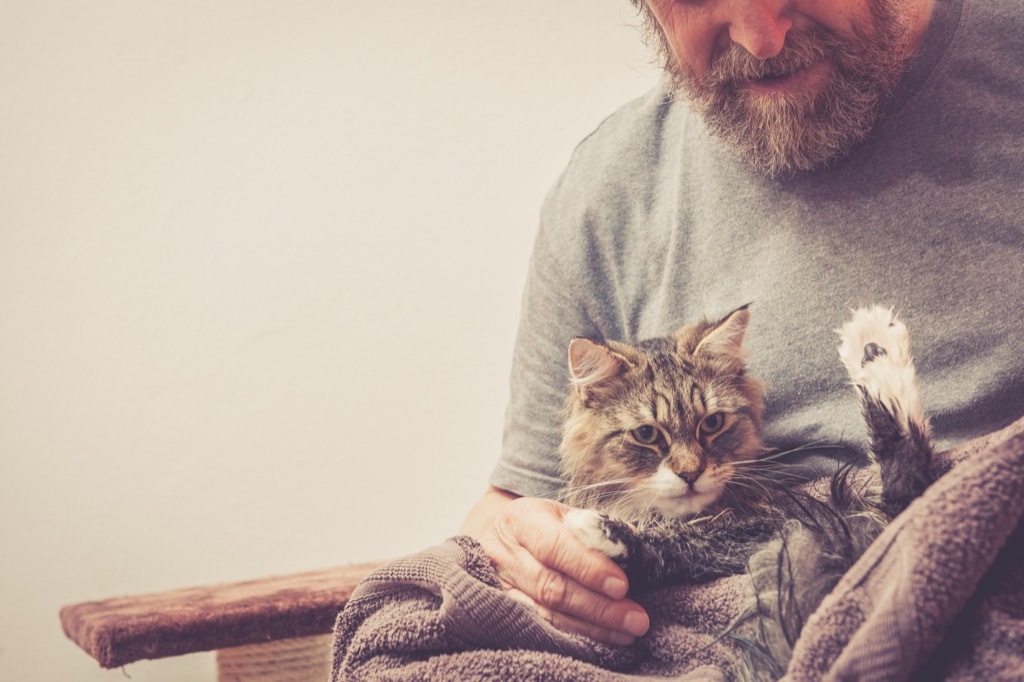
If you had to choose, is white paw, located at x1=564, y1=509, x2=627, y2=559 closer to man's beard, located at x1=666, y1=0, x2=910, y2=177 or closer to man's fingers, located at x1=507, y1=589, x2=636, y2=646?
man's fingers, located at x1=507, y1=589, x2=636, y2=646

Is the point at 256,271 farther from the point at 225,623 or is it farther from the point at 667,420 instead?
the point at 667,420

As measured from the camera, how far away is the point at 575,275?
1.43 meters

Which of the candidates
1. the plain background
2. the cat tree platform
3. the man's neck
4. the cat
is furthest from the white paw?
the plain background

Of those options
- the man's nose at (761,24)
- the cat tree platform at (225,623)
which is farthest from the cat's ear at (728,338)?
the cat tree platform at (225,623)

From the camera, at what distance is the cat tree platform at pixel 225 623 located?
4.60 ft

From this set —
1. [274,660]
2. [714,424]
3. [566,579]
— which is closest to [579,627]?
[566,579]

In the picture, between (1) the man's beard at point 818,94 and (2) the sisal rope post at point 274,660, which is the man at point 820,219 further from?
(2) the sisal rope post at point 274,660

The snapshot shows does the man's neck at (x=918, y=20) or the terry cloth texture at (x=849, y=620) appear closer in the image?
the terry cloth texture at (x=849, y=620)

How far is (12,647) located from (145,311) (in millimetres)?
989

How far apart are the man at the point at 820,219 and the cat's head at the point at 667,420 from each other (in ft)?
0.26

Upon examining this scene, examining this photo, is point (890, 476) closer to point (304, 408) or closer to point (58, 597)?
point (304, 408)

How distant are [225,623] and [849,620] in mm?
1166

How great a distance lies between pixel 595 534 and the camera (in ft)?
3.15

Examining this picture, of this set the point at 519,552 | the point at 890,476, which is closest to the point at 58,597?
the point at 519,552
